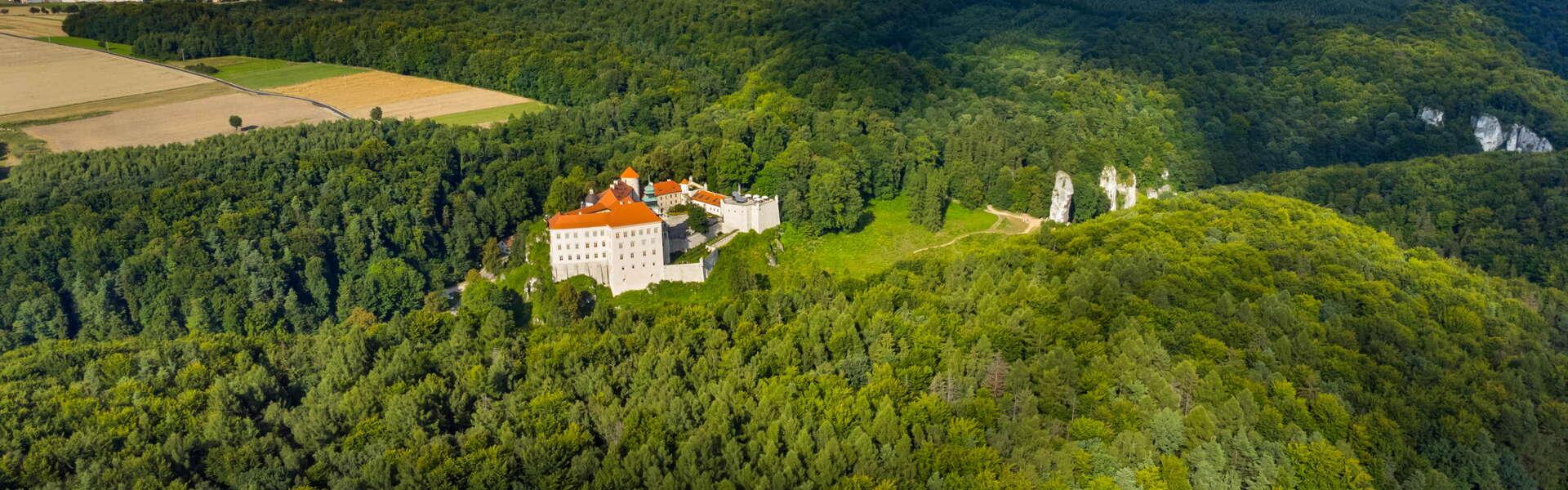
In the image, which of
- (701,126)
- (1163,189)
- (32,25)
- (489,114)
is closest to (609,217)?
(701,126)

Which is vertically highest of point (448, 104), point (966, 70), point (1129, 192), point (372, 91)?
point (966, 70)

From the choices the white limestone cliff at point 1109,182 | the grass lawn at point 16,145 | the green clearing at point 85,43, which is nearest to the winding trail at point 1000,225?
the white limestone cliff at point 1109,182

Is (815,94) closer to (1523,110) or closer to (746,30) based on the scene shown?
(746,30)

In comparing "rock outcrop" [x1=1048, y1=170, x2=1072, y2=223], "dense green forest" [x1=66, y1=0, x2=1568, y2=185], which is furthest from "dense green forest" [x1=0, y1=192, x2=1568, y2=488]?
"dense green forest" [x1=66, y1=0, x2=1568, y2=185]

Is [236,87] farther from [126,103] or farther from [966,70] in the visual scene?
[966,70]

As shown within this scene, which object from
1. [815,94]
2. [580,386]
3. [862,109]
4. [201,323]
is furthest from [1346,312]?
[201,323]

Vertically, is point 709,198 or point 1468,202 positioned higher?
point 709,198
